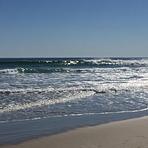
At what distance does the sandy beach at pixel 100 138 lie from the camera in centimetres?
776

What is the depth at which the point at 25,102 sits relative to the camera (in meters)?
14.6

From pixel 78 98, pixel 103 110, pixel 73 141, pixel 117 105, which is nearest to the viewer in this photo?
pixel 73 141

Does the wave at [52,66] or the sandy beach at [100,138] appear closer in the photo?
the sandy beach at [100,138]

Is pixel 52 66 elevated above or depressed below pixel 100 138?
below

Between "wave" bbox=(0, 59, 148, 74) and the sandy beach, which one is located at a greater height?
the sandy beach

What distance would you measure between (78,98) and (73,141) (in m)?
7.99

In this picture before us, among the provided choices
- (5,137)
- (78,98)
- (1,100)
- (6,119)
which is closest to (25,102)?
(1,100)

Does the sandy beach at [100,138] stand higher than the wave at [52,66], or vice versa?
the sandy beach at [100,138]

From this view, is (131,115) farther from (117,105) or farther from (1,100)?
(1,100)

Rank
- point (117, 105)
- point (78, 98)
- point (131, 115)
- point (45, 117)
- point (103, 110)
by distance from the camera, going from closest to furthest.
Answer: point (45, 117) → point (131, 115) → point (103, 110) → point (117, 105) → point (78, 98)

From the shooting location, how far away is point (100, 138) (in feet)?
27.8

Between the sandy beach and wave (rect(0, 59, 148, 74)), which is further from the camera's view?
wave (rect(0, 59, 148, 74))

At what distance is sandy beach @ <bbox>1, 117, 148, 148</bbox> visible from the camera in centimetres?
776

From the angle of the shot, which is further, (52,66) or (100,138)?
(52,66)
